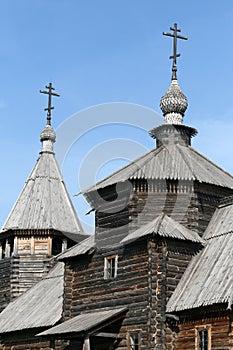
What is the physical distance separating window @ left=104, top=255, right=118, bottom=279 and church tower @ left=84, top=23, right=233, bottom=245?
27.0 inches

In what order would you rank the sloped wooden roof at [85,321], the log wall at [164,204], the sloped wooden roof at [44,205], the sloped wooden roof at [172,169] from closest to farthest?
the sloped wooden roof at [85,321] < the log wall at [164,204] < the sloped wooden roof at [172,169] < the sloped wooden roof at [44,205]

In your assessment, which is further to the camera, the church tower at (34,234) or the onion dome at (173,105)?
the church tower at (34,234)

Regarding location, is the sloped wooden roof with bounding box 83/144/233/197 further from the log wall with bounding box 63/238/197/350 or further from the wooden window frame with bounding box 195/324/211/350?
the wooden window frame with bounding box 195/324/211/350

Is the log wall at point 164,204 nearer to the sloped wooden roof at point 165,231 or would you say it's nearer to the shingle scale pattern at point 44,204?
the sloped wooden roof at point 165,231

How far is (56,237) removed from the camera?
38062mm

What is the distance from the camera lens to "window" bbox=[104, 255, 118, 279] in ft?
86.9

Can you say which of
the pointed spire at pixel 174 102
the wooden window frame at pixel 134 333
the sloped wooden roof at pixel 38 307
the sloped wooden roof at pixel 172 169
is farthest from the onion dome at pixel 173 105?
the wooden window frame at pixel 134 333

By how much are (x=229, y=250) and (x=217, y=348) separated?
354 centimetres

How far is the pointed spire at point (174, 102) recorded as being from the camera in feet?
101

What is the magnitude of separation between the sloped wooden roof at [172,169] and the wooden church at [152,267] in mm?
40

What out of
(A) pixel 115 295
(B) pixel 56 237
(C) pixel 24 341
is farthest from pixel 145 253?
(B) pixel 56 237

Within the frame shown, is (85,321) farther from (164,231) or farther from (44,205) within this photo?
(44,205)

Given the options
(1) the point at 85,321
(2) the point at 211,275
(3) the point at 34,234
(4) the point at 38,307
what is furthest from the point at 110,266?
(3) the point at 34,234

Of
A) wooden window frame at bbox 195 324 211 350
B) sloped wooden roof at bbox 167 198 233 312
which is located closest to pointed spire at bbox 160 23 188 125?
sloped wooden roof at bbox 167 198 233 312
